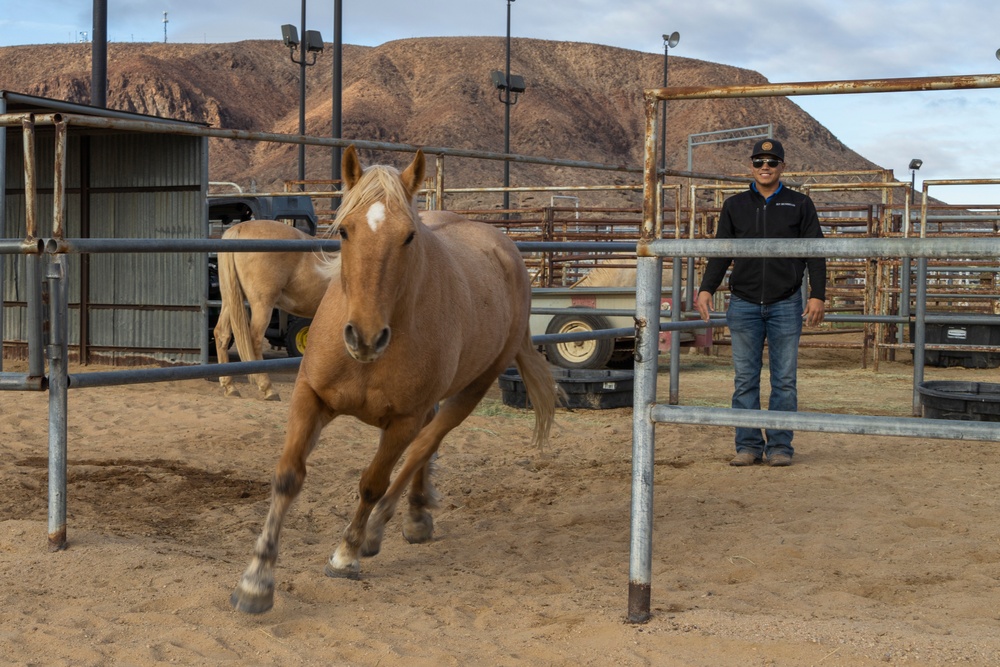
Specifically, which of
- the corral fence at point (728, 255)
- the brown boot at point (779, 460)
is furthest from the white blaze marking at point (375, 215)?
the brown boot at point (779, 460)

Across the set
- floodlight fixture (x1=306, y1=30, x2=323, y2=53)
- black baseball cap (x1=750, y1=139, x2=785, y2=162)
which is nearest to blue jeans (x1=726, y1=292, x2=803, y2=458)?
black baseball cap (x1=750, y1=139, x2=785, y2=162)

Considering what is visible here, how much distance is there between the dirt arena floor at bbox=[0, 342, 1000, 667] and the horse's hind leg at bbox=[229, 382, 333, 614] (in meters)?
0.11

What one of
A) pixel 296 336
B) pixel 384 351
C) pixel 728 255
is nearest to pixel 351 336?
pixel 384 351

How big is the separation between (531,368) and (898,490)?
1941 millimetres

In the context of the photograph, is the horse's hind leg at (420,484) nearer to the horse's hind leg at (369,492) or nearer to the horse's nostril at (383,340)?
the horse's hind leg at (369,492)

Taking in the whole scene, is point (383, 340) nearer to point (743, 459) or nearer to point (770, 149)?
point (770, 149)

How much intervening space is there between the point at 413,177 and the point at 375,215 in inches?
15.1

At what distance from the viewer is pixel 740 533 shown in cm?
429

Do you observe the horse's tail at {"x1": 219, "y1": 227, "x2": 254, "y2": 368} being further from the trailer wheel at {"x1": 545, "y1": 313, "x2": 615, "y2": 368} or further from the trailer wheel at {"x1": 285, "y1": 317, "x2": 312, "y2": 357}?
the trailer wheel at {"x1": 545, "y1": 313, "x2": 615, "y2": 368}

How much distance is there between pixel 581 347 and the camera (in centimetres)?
1143

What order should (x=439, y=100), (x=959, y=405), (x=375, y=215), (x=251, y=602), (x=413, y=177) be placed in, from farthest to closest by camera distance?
1. (x=439, y=100)
2. (x=959, y=405)
3. (x=413, y=177)
4. (x=375, y=215)
5. (x=251, y=602)

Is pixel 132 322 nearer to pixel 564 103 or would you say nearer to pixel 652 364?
pixel 652 364

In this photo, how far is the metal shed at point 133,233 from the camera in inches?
430

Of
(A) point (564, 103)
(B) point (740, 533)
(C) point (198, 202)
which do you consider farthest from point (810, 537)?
(A) point (564, 103)
